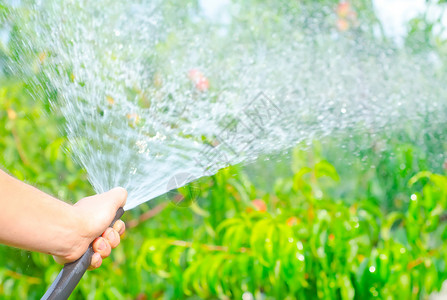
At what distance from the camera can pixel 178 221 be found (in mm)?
1267

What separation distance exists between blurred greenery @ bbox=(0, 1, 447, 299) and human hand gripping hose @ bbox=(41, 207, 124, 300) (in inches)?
17.4

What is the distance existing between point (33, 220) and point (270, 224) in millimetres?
574

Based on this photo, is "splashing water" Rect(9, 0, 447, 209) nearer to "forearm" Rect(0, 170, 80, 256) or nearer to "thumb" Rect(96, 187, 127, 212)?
"thumb" Rect(96, 187, 127, 212)

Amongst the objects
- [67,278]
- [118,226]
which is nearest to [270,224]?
[118,226]

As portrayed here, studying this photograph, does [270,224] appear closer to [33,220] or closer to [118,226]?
[118,226]

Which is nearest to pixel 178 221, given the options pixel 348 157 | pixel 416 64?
pixel 348 157

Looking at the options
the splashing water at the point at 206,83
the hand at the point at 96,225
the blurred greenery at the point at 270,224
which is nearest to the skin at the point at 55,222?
the hand at the point at 96,225

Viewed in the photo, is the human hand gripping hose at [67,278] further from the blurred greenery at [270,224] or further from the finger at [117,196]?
the blurred greenery at [270,224]

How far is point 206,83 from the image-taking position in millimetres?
1330

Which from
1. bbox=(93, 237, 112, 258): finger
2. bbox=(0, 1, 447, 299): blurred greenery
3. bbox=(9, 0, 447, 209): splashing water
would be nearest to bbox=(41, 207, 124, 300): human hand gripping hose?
bbox=(93, 237, 112, 258): finger

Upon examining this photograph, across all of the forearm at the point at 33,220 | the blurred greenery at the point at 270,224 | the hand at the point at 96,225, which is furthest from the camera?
the blurred greenery at the point at 270,224

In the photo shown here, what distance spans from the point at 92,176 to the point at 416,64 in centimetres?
107

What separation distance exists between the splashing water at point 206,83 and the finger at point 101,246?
165 millimetres

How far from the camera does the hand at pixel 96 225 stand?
2.04ft
